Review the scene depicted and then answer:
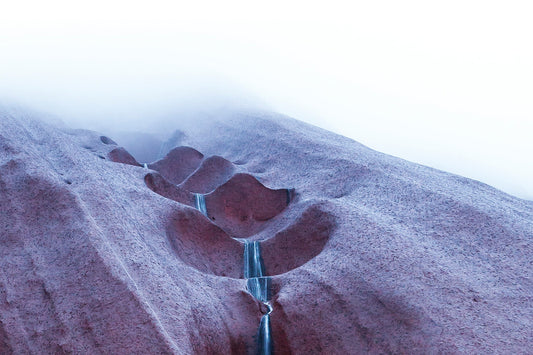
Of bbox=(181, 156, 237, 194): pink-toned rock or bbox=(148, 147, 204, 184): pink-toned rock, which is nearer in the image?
bbox=(181, 156, 237, 194): pink-toned rock

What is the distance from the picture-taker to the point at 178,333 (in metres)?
11.5

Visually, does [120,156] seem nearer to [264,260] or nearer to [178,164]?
[178,164]

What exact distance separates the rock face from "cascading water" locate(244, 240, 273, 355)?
19 cm

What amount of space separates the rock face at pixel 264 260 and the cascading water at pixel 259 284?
19cm

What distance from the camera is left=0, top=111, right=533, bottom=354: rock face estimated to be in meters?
11.4

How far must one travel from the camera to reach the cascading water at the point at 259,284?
527 inches

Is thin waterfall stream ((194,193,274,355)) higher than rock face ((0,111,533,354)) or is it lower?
lower

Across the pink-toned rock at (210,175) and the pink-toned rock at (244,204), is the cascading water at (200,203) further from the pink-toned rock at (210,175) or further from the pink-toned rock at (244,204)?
the pink-toned rock at (210,175)

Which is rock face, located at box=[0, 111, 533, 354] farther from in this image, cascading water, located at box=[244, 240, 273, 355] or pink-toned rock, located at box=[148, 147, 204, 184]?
pink-toned rock, located at box=[148, 147, 204, 184]

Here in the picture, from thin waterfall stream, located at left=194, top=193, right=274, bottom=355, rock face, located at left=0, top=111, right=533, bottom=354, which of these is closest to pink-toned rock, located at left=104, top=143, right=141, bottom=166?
rock face, located at left=0, top=111, right=533, bottom=354

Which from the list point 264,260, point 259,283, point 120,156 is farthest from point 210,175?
point 259,283

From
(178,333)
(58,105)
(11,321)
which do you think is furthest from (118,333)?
(58,105)

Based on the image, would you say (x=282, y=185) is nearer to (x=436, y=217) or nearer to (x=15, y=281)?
(x=436, y=217)

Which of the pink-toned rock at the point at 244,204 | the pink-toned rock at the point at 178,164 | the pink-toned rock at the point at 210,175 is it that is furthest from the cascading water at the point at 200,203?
the pink-toned rock at the point at 178,164
